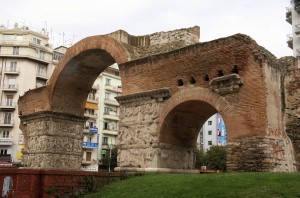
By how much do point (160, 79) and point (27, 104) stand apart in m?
8.67

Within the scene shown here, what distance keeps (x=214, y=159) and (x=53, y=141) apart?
23.2 m

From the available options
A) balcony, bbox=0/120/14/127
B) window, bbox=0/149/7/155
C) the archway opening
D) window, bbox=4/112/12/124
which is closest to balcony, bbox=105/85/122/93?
window, bbox=4/112/12/124

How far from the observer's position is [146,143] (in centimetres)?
1136

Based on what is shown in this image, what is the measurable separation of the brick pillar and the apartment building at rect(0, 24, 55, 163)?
18.5m

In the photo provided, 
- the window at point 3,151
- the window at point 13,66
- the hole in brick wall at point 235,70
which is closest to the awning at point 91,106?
the window at point 13,66

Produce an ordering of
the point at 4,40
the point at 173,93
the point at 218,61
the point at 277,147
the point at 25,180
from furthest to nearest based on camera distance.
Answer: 1. the point at 4,40
2. the point at 173,93
3. the point at 218,61
4. the point at 277,147
5. the point at 25,180

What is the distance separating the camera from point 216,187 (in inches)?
270

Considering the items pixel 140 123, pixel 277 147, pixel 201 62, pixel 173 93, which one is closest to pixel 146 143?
pixel 140 123

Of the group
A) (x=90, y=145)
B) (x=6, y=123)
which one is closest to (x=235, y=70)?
(x=90, y=145)

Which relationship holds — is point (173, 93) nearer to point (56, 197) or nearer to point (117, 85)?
point (56, 197)

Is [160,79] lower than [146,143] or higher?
higher

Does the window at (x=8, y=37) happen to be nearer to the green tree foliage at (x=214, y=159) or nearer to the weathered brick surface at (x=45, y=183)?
the green tree foliage at (x=214, y=159)

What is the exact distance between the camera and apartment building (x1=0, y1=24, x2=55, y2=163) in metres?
34.4

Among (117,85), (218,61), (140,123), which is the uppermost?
(117,85)
